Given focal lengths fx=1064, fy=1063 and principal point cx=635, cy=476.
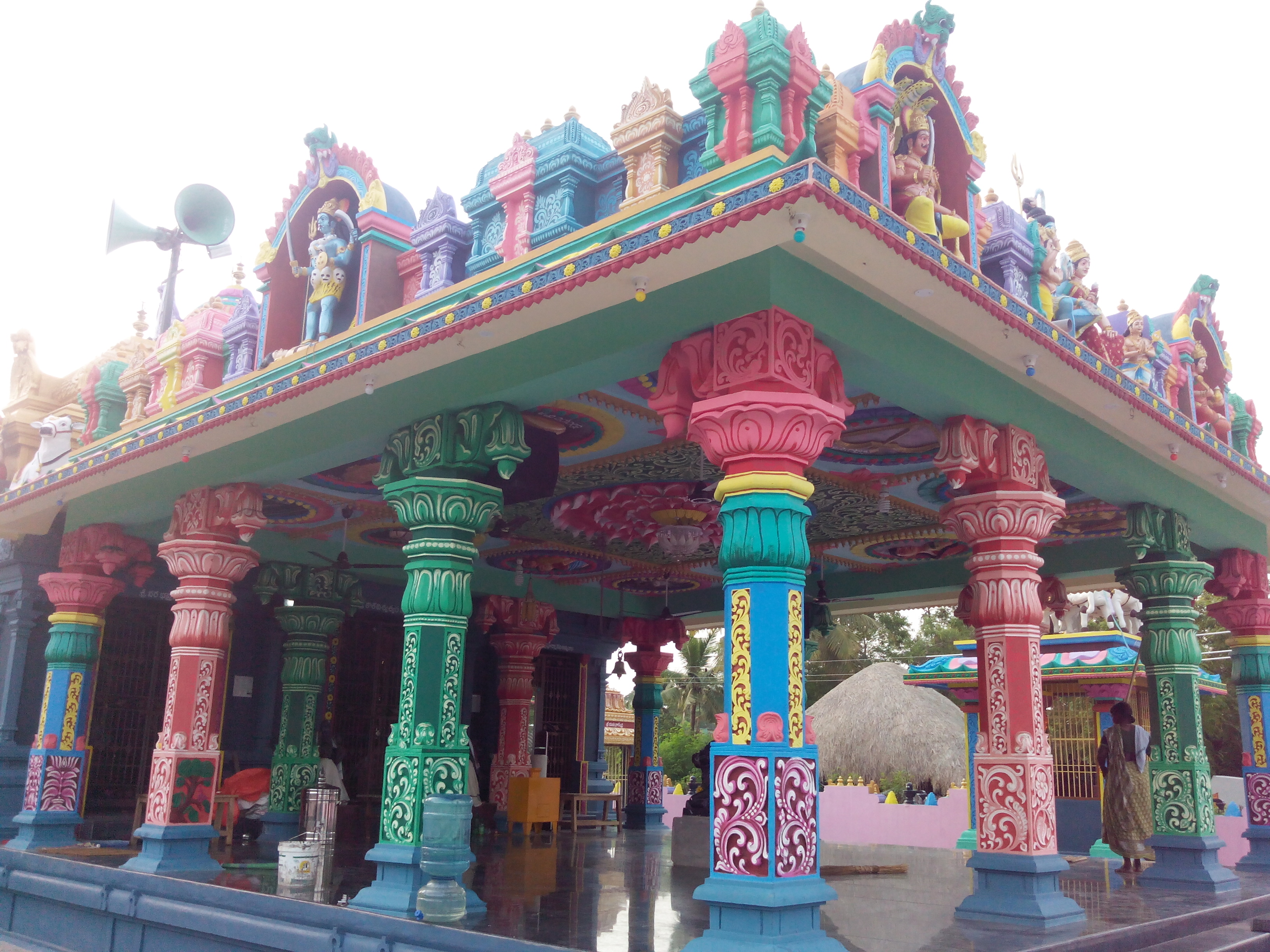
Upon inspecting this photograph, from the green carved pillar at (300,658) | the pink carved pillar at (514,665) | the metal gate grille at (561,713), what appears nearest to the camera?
the green carved pillar at (300,658)

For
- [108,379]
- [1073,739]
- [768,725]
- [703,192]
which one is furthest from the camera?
[1073,739]

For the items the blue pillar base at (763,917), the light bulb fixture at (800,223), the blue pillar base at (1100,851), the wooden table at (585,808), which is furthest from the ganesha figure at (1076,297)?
the wooden table at (585,808)

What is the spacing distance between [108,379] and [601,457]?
5441 mm

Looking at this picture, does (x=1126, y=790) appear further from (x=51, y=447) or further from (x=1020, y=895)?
(x=51, y=447)

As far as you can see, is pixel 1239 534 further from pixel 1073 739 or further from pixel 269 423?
pixel 269 423

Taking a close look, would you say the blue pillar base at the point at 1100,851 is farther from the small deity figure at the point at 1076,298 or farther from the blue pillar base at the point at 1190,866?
the small deity figure at the point at 1076,298

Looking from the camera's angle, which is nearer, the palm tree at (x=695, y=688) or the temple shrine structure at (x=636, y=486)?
the temple shrine structure at (x=636, y=486)

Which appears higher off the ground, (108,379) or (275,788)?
(108,379)

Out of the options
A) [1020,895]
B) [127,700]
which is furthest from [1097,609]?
[127,700]

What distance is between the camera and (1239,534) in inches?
364

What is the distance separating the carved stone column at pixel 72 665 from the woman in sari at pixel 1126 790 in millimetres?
8740

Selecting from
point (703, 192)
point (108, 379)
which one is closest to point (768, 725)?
point (703, 192)

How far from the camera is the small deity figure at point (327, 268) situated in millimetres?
7438

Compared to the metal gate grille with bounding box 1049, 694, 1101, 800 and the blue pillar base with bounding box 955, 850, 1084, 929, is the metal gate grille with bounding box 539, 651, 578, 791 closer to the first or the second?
the metal gate grille with bounding box 1049, 694, 1101, 800
